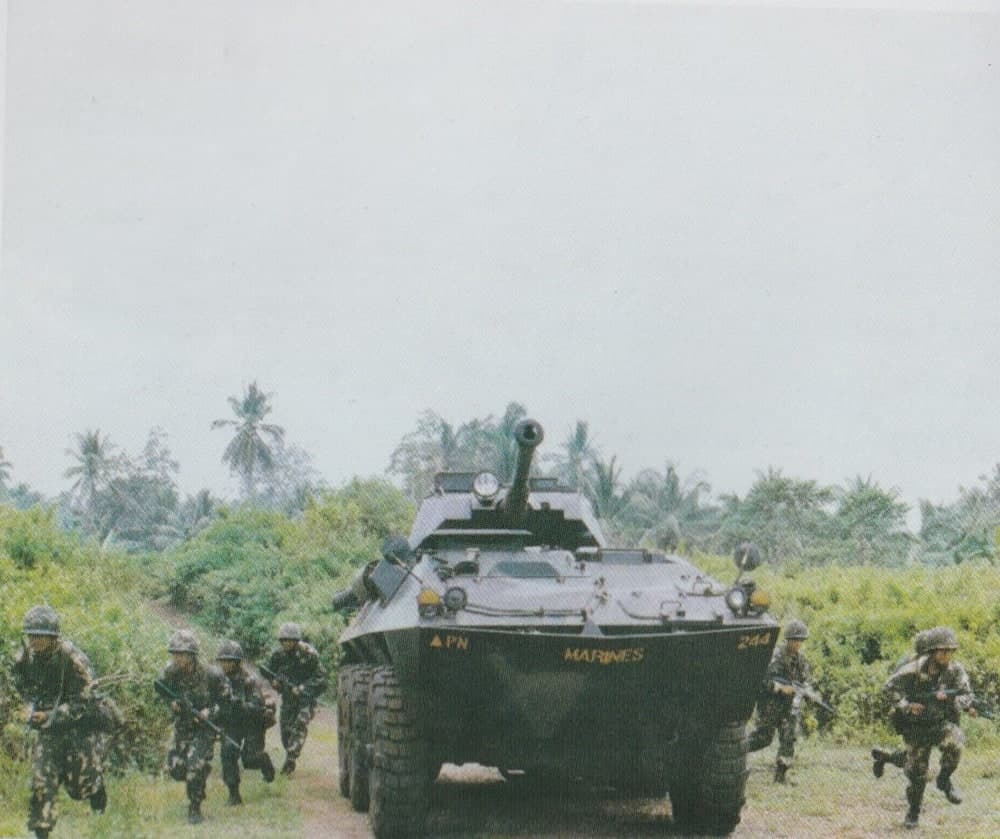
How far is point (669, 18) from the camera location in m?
8.48

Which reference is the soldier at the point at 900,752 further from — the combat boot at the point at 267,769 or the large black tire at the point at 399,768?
the combat boot at the point at 267,769

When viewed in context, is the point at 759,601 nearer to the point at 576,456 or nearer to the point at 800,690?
the point at 800,690

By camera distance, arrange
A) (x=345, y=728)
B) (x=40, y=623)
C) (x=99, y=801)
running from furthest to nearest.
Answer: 1. (x=345, y=728)
2. (x=99, y=801)
3. (x=40, y=623)

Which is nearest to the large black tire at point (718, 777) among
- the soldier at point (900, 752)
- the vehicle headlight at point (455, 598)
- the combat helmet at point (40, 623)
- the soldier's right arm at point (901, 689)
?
the soldier's right arm at point (901, 689)

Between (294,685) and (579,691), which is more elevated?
(579,691)

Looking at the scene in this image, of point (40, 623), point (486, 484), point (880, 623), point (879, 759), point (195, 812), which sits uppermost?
point (486, 484)

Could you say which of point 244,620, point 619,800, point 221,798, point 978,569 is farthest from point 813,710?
point 244,620

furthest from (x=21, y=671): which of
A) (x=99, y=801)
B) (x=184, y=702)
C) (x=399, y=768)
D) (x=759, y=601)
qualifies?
(x=759, y=601)

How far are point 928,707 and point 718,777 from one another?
1.46 metres

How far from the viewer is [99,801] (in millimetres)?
7758

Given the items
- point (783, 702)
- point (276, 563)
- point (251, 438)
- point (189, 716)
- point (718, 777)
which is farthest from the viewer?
point (276, 563)

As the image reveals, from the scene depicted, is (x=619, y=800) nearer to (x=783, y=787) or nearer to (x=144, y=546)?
(x=783, y=787)

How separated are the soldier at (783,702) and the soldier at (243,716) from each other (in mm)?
3640

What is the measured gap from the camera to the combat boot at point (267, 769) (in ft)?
31.4
